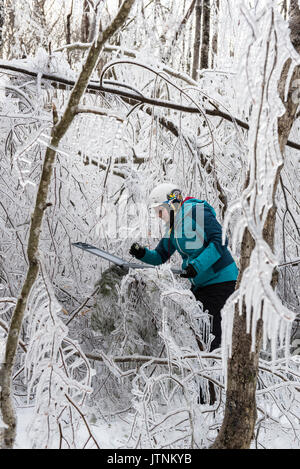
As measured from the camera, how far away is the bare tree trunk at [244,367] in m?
1.45

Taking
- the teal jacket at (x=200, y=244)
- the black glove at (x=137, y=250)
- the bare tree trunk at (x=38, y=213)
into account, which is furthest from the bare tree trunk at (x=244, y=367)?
the black glove at (x=137, y=250)

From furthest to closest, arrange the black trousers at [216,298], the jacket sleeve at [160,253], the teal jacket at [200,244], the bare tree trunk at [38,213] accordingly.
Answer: the jacket sleeve at [160,253] < the black trousers at [216,298] < the teal jacket at [200,244] < the bare tree trunk at [38,213]

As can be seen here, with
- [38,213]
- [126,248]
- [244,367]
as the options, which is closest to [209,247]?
[126,248]

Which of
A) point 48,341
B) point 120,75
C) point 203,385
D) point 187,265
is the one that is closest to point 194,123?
point 120,75

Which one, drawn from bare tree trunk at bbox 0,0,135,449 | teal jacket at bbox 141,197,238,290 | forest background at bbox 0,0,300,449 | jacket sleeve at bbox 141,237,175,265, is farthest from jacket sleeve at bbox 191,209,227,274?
bare tree trunk at bbox 0,0,135,449

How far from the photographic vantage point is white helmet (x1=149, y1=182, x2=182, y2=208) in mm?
3248

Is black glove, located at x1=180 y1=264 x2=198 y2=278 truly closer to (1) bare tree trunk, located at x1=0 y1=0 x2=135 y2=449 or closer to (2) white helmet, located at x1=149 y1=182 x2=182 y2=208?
(2) white helmet, located at x1=149 y1=182 x2=182 y2=208

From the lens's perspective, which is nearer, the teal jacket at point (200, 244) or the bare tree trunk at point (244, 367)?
the bare tree trunk at point (244, 367)

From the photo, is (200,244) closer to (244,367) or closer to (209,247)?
(209,247)

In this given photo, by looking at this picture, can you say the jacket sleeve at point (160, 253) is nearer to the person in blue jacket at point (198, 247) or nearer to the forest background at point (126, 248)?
the person in blue jacket at point (198, 247)

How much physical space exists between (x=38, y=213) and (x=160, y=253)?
94.3 inches

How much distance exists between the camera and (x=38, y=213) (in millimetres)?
1323
